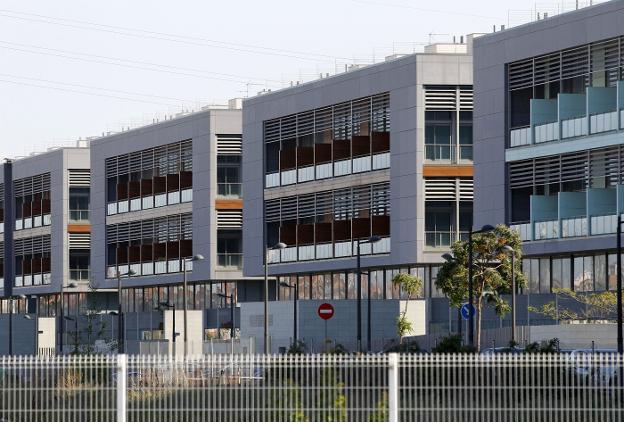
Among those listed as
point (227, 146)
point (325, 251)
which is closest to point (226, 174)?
point (227, 146)

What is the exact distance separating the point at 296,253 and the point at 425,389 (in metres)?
60.0

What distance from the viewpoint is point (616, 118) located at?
2534 inches

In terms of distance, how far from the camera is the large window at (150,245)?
99.2 meters

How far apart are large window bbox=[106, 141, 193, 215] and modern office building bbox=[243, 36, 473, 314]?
371 inches

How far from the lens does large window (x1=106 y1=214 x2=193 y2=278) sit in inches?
3907

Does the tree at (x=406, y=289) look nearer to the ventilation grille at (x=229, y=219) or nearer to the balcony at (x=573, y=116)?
the balcony at (x=573, y=116)

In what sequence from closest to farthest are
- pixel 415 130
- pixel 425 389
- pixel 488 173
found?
pixel 425 389 < pixel 488 173 < pixel 415 130

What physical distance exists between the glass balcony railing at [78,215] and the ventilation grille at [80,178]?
1.95 m

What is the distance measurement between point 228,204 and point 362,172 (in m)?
17.8

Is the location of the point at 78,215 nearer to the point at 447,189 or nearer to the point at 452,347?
the point at 447,189

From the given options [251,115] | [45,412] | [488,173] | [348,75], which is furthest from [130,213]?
[45,412]

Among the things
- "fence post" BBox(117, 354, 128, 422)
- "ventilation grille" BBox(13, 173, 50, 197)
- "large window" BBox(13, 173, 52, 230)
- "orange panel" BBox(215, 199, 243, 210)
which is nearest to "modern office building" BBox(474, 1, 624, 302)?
"orange panel" BBox(215, 199, 243, 210)

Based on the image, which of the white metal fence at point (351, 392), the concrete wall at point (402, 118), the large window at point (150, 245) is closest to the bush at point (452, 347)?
the white metal fence at point (351, 392)

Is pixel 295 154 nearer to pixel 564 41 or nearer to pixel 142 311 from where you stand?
pixel 564 41
